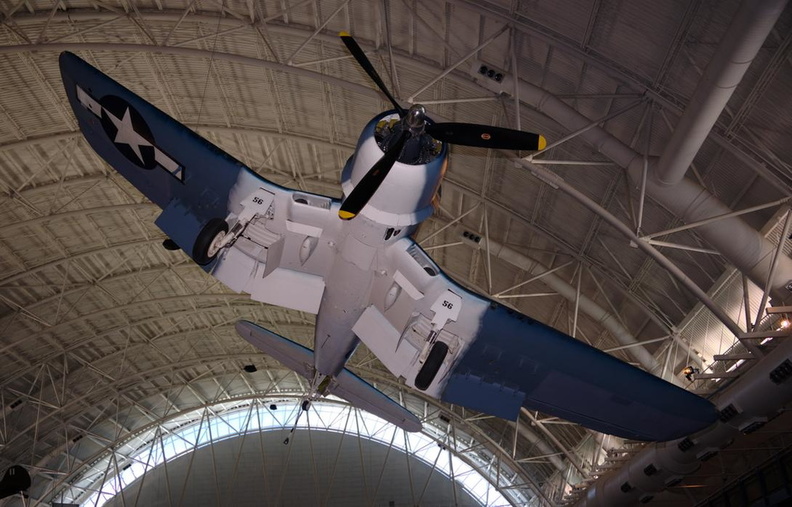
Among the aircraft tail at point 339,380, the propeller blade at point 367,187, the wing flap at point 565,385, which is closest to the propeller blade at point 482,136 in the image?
the propeller blade at point 367,187

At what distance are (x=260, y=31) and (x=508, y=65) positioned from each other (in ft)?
23.2

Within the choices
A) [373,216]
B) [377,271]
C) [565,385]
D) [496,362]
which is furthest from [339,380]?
[373,216]

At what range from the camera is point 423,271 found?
9570 millimetres

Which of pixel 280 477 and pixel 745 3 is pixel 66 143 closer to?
pixel 745 3

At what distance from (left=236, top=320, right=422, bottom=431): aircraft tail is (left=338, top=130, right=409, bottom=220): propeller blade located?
7114 millimetres

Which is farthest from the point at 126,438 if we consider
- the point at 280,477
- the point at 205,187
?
the point at 205,187

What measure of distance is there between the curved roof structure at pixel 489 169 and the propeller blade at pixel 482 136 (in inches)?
126

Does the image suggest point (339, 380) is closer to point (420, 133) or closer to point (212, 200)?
point (212, 200)

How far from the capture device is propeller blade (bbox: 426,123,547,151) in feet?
27.6

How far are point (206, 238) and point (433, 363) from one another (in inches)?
165

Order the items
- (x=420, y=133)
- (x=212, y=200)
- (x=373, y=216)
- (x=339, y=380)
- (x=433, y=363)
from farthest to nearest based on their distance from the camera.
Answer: (x=339, y=380), (x=212, y=200), (x=433, y=363), (x=373, y=216), (x=420, y=133)

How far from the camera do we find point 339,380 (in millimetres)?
14781

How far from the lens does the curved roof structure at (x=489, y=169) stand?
11859 millimetres

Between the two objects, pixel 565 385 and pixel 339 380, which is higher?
pixel 339 380
